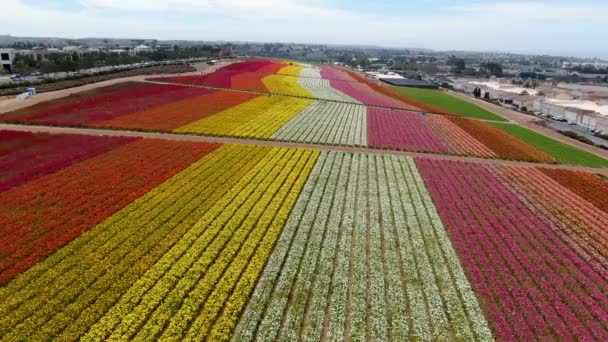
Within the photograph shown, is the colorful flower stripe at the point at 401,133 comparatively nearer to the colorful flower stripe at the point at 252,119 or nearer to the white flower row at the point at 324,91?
the colorful flower stripe at the point at 252,119

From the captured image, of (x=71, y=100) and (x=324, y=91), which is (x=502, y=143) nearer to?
(x=324, y=91)

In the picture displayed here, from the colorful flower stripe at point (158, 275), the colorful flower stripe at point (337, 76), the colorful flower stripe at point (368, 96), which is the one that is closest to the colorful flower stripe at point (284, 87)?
the colorful flower stripe at point (368, 96)

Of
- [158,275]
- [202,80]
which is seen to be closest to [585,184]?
[158,275]

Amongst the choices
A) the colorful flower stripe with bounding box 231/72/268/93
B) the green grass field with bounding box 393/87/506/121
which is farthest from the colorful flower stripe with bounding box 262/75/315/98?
the green grass field with bounding box 393/87/506/121

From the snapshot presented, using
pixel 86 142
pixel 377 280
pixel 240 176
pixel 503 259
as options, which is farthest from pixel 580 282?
pixel 86 142

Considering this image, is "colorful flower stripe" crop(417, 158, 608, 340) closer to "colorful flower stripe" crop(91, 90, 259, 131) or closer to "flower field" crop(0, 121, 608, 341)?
"flower field" crop(0, 121, 608, 341)

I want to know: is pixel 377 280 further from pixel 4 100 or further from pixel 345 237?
pixel 4 100

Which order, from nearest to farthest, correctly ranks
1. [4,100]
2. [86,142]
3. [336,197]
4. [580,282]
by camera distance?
[580,282] < [336,197] < [86,142] < [4,100]

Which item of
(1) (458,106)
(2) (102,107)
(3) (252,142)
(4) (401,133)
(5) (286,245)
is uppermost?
(2) (102,107)
